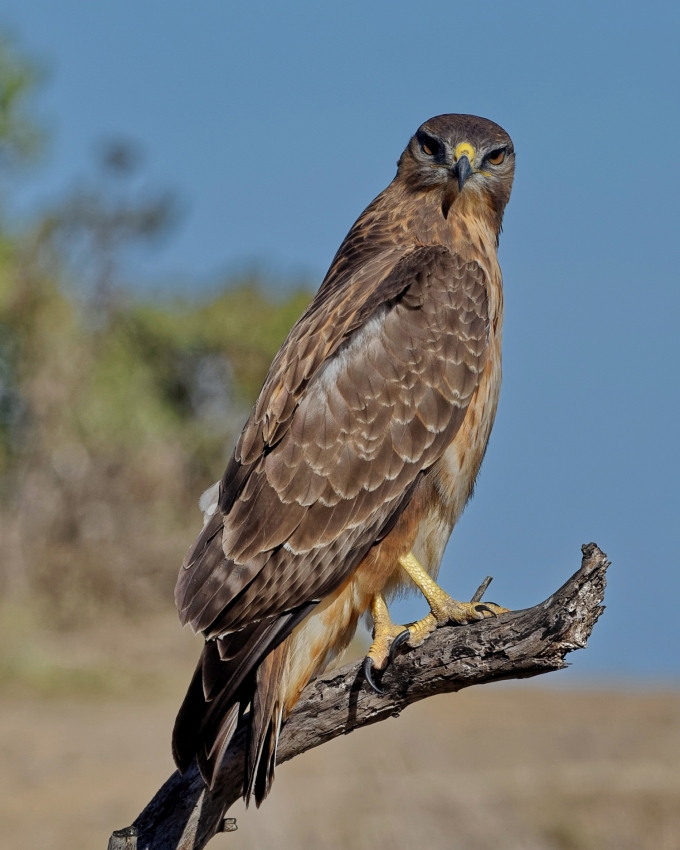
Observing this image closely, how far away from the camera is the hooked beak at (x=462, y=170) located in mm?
5465

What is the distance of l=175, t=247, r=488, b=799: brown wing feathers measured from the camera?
4527mm

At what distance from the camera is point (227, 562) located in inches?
184

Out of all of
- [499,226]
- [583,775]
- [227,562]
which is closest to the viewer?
[227,562]

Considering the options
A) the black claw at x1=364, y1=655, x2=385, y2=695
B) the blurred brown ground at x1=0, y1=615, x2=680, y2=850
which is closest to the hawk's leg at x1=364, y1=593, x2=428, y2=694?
the black claw at x1=364, y1=655, x2=385, y2=695

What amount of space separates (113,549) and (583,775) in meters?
9.51

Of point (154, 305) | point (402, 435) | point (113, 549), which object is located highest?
point (154, 305)

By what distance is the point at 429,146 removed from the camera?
571 cm

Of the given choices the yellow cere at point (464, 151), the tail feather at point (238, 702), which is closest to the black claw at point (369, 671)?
the tail feather at point (238, 702)

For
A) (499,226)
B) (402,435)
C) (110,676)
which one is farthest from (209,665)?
(110,676)

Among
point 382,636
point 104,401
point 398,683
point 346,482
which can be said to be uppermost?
point 104,401

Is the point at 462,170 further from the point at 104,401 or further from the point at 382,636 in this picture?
the point at 104,401

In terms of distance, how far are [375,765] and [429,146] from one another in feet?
23.0

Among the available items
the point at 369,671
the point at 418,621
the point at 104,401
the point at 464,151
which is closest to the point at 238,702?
the point at 369,671

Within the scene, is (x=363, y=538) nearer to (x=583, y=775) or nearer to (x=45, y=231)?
(x=583, y=775)
